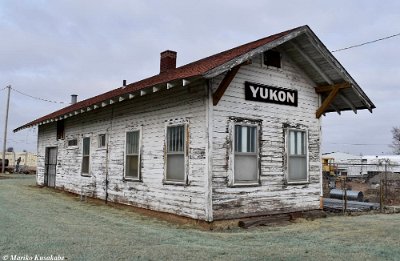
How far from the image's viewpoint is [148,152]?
1184 centimetres

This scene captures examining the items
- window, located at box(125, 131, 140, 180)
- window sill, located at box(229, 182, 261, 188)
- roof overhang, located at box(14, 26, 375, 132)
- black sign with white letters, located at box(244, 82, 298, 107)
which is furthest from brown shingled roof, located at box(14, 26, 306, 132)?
window sill, located at box(229, 182, 261, 188)

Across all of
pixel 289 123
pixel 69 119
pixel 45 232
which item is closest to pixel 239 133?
pixel 289 123

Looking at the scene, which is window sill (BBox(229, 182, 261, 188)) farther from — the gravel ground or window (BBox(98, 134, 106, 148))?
window (BBox(98, 134, 106, 148))

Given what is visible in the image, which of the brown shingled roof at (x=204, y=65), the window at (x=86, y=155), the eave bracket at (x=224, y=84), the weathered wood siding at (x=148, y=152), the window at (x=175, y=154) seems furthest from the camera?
the window at (x=86, y=155)

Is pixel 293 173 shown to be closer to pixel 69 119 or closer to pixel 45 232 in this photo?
pixel 45 232

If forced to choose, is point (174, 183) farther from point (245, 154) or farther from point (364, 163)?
point (364, 163)

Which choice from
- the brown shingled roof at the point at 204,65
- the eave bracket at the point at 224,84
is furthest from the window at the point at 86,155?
the eave bracket at the point at 224,84

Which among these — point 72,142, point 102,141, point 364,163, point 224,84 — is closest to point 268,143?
point 224,84

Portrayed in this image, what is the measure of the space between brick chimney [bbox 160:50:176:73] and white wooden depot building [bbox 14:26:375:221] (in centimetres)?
342

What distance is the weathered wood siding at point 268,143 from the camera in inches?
390

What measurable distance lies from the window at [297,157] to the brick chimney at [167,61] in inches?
262

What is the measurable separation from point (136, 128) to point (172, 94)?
2152 mm

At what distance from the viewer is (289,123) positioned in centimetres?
1177

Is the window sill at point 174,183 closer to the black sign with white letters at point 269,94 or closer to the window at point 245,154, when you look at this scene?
the window at point 245,154
